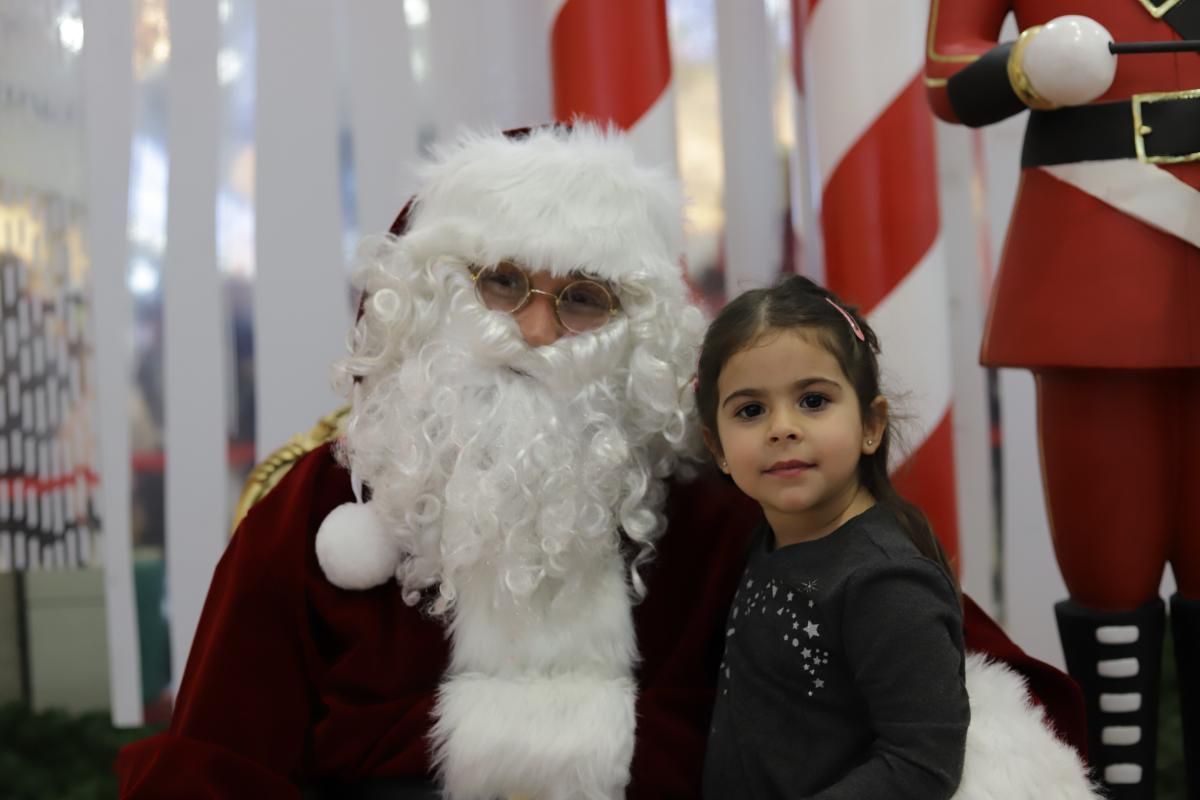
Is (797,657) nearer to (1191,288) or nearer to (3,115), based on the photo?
(1191,288)

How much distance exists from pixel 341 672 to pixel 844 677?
24.1 inches

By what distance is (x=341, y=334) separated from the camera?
7.14ft

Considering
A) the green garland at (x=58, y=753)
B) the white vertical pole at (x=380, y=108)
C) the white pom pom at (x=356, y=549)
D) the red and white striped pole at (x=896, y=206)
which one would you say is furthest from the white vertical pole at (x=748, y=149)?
the green garland at (x=58, y=753)

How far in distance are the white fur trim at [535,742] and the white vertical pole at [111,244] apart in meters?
1.09

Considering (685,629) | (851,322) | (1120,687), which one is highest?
(851,322)

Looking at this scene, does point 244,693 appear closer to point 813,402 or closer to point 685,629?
point 685,629

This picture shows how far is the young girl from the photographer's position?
1.03m

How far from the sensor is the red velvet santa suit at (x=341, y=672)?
4.26 feet

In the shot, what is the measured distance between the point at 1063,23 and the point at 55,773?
2096 millimetres

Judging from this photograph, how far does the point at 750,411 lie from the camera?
45.4 inches

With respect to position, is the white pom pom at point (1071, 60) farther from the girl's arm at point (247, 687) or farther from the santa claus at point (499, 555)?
the girl's arm at point (247, 687)

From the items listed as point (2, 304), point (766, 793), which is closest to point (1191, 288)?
point (766, 793)

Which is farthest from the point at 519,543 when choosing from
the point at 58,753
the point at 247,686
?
the point at 58,753

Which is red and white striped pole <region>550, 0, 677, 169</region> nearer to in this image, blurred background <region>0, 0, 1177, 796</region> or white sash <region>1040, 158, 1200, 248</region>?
blurred background <region>0, 0, 1177, 796</region>
